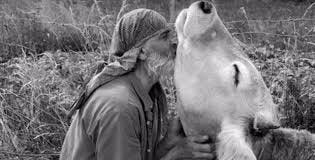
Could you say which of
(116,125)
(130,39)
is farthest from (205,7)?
(116,125)

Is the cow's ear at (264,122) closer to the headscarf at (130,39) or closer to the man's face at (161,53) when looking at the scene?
the man's face at (161,53)

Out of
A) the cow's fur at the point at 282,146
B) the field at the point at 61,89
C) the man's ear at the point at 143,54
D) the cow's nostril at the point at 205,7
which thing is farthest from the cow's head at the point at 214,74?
the field at the point at 61,89

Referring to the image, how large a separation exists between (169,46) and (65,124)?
2399mm

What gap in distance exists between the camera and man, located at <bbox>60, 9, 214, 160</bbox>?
→ 2479 mm

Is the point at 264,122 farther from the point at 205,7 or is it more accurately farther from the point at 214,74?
the point at 205,7

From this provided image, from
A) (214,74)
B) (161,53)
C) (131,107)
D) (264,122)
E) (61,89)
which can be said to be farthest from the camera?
(61,89)

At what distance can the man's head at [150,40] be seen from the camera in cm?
267

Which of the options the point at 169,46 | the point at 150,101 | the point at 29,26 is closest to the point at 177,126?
the point at 150,101

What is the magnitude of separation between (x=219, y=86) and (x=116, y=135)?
55 cm

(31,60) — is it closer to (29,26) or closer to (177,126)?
(29,26)

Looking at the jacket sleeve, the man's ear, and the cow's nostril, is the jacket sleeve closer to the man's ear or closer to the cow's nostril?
the man's ear

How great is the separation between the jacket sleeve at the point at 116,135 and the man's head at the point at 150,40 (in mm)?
309

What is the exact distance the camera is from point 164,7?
1150 cm

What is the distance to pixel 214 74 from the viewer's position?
7.80 feet
